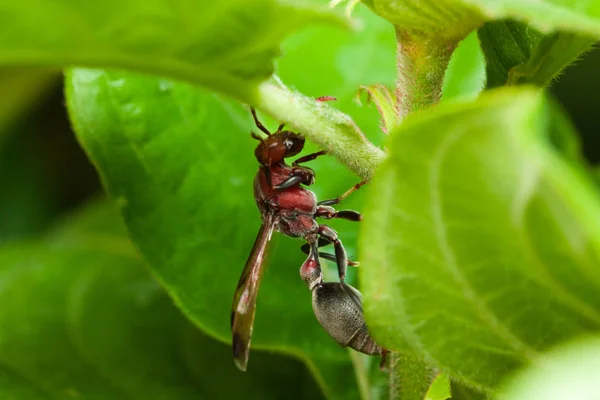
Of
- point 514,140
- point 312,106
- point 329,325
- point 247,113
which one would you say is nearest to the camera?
point 514,140

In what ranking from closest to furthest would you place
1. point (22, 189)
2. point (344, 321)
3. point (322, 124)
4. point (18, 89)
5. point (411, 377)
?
point (322, 124) < point (411, 377) < point (344, 321) < point (18, 89) < point (22, 189)

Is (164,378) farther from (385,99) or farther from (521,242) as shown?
(521,242)

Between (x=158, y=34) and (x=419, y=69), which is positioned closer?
(x=158, y=34)

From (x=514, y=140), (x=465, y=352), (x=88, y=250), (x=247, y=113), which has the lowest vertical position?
(x=88, y=250)

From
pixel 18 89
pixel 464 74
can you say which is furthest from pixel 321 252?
pixel 18 89

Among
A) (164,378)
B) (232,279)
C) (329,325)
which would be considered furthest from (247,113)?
(164,378)

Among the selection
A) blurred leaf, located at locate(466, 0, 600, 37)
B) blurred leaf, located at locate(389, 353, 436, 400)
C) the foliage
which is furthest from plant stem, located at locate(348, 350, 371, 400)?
blurred leaf, located at locate(466, 0, 600, 37)

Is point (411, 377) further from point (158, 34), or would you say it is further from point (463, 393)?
point (158, 34)

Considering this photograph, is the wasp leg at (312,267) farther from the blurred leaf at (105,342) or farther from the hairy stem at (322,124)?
the hairy stem at (322,124)
